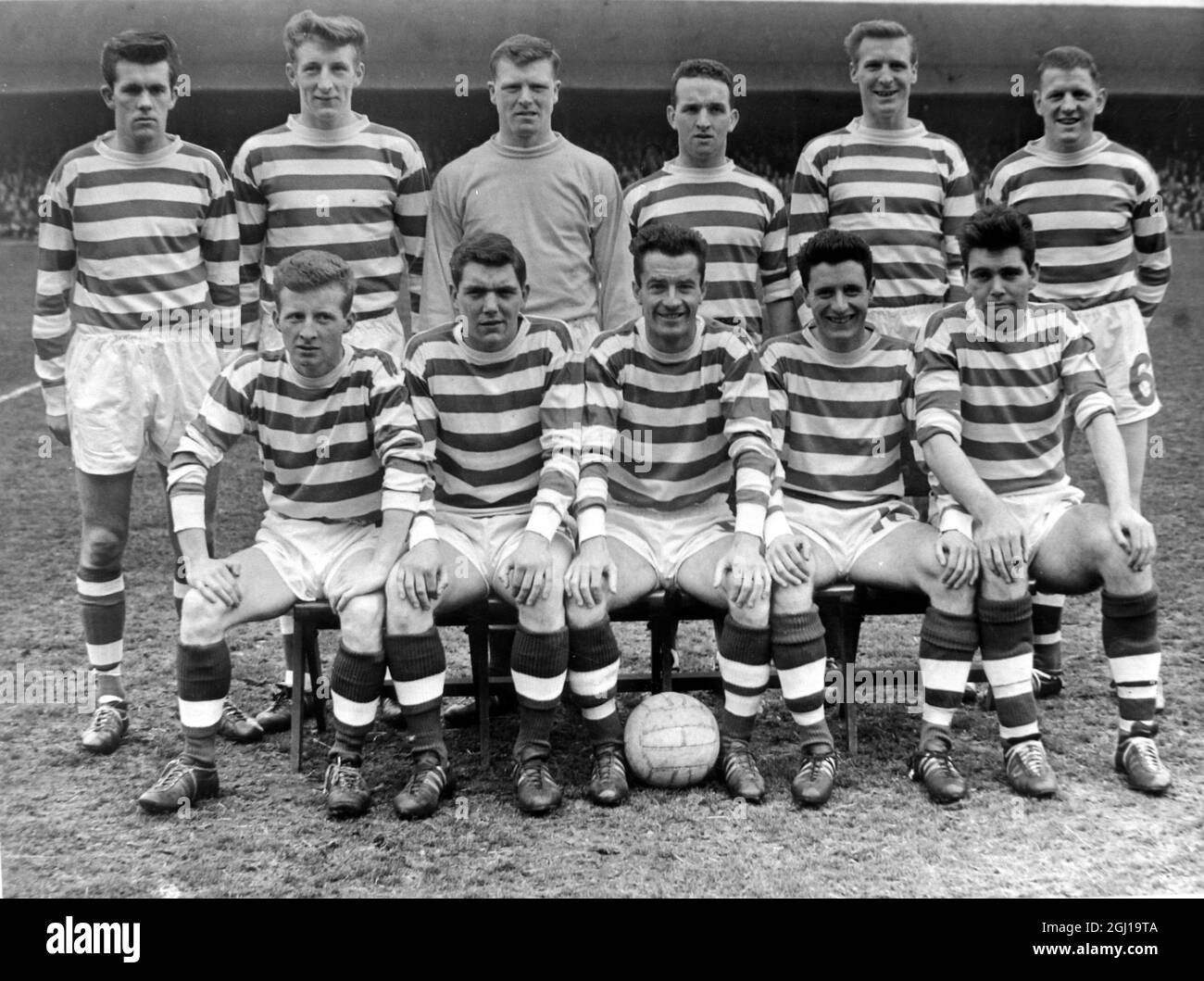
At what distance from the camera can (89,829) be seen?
3.35 metres

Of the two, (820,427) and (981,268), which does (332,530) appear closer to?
(820,427)

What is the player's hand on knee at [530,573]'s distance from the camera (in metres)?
3.46

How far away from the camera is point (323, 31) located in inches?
156

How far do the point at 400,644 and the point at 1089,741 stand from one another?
1.95 meters

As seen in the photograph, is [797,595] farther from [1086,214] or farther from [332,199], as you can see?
[332,199]

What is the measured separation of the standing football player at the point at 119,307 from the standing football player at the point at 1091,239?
244cm

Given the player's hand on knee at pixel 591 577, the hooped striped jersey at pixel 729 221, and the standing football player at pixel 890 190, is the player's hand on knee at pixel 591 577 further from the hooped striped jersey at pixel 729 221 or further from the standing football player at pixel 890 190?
the standing football player at pixel 890 190

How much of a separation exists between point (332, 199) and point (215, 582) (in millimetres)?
1261

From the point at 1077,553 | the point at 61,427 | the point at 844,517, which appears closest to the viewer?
the point at 1077,553

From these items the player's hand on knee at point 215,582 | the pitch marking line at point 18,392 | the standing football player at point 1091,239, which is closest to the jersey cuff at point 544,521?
the player's hand on knee at point 215,582

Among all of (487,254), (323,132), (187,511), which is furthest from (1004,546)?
→ (323,132)

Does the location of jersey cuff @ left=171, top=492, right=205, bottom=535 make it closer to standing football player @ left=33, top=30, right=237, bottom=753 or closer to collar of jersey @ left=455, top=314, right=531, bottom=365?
standing football player @ left=33, top=30, right=237, bottom=753

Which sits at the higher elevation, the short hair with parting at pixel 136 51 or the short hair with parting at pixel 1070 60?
the short hair with parting at pixel 1070 60

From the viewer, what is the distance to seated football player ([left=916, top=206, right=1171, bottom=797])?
3.51 m
